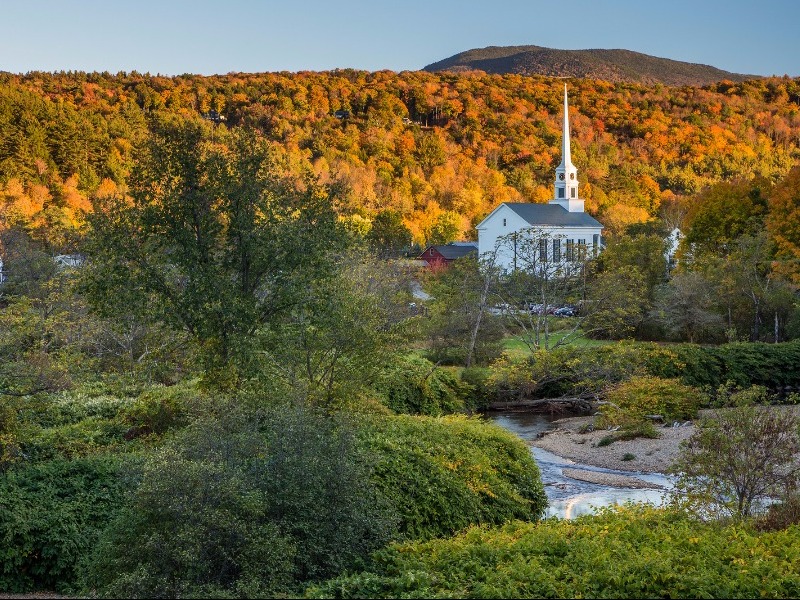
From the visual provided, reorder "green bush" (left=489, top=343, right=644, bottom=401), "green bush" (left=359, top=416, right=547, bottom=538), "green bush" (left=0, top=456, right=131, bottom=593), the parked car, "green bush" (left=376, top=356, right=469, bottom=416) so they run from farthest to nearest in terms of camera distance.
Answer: the parked car
"green bush" (left=489, top=343, right=644, bottom=401)
"green bush" (left=376, top=356, right=469, bottom=416)
"green bush" (left=359, top=416, right=547, bottom=538)
"green bush" (left=0, top=456, right=131, bottom=593)

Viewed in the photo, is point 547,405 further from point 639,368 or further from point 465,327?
point 465,327

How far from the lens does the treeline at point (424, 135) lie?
80.9 meters

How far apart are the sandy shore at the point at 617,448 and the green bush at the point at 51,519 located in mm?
14831

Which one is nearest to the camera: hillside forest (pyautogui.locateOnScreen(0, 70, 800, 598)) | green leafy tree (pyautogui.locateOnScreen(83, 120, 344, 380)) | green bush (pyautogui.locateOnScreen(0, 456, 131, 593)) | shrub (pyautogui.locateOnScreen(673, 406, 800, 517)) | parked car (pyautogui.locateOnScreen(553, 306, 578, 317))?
hillside forest (pyautogui.locateOnScreen(0, 70, 800, 598))

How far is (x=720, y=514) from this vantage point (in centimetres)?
1625

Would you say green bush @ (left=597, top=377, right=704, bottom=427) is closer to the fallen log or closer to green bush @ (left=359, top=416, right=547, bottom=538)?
the fallen log

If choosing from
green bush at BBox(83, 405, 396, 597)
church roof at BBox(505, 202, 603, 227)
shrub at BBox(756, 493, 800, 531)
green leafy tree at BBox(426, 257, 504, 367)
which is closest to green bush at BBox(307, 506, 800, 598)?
green bush at BBox(83, 405, 396, 597)

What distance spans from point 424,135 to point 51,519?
347 ft

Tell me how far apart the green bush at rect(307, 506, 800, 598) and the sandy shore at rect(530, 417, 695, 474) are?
13.1 metres

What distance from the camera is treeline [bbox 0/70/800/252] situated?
265 ft

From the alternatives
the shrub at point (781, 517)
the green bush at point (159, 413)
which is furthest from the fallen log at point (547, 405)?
the shrub at point (781, 517)

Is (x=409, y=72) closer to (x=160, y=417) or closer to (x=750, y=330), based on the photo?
(x=750, y=330)

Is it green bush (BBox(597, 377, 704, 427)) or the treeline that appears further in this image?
the treeline

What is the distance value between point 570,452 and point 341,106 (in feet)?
307
